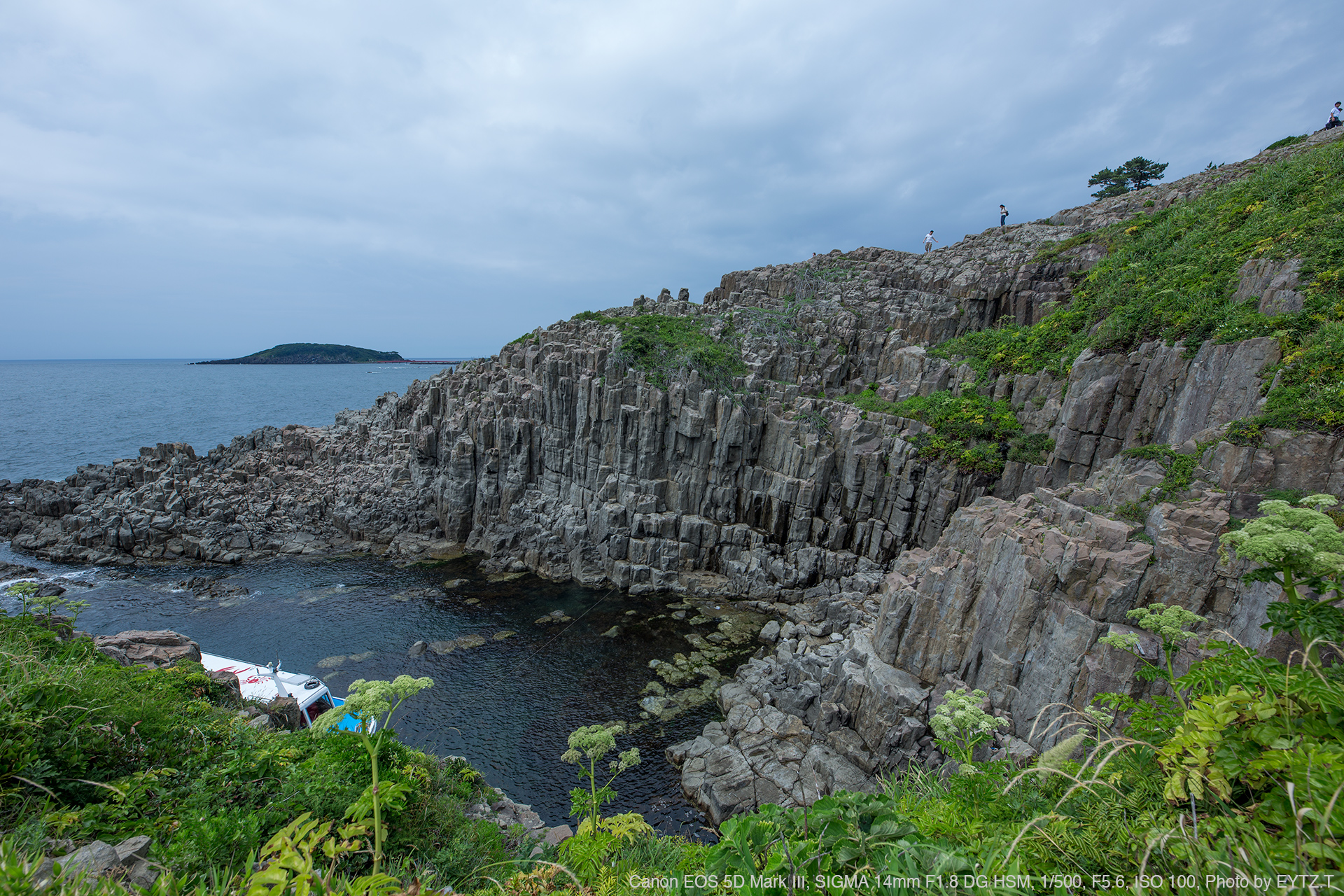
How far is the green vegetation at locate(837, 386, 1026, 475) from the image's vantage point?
Answer: 1289 inches

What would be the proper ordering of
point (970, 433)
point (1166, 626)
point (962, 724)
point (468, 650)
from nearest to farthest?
point (1166, 626) < point (962, 724) < point (468, 650) < point (970, 433)

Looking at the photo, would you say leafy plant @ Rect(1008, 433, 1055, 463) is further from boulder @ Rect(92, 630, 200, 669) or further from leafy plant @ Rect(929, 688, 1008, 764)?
boulder @ Rect(92, 630, 200, 669)

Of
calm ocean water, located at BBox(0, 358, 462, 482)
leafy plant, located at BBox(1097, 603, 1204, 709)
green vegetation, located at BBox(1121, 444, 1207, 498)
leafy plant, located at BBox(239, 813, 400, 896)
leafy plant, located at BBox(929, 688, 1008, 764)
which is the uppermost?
green vegetation, located at BBox(1121, 444, 1207, 498)

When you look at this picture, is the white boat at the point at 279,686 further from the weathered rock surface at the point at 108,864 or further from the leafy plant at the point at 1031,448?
the leafy plant at the point at 1031,448

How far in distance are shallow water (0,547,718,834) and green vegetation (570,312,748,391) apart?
1806 cm

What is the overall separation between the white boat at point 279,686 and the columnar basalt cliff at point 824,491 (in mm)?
15232

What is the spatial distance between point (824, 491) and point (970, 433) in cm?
1008

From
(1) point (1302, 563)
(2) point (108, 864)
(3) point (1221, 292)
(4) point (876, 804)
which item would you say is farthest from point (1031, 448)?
(2) point (108, 864)

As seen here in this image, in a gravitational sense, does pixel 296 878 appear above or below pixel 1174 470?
below

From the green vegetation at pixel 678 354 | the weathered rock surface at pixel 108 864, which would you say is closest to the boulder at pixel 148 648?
the weathered rock surface at pixel 108 864

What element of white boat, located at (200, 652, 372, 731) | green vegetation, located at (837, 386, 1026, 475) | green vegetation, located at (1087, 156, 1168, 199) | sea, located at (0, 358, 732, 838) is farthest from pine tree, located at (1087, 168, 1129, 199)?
white boat, located at (200, 652, 372, 731)

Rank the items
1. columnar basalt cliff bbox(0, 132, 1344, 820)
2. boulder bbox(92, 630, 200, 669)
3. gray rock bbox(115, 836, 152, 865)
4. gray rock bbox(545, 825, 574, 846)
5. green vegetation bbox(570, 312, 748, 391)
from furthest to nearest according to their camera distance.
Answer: green vegetation bbox(570, 312, 748, 391)
columnar basalt cliff bbox(0, 132, 1344, 820)
gray rock bbox(545, 825, 574, 846)
boulder bbox(92, 630, 200, 669)
gray rock bbox(115, 836, 152, 865)

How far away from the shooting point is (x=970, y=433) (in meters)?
34.5

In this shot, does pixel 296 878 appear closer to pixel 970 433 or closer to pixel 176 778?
pixel 176 778
